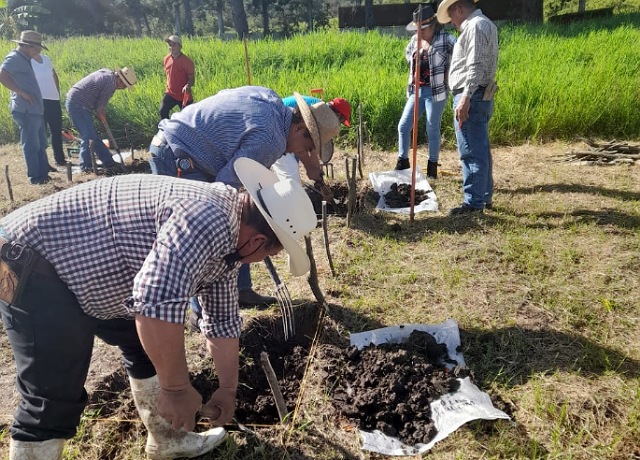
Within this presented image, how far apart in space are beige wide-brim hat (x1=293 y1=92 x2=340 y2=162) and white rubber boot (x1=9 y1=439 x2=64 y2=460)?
178cm

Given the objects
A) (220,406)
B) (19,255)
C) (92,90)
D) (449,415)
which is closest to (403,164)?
(449,415)

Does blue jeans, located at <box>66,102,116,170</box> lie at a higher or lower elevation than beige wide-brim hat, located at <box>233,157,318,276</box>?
lower

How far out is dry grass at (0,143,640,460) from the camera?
2018 mm

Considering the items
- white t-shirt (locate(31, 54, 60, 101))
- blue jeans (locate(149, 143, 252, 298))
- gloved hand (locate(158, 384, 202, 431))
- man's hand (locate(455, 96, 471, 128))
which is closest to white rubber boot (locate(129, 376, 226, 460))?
gloved hand (locate(158, 384, 202, 431))

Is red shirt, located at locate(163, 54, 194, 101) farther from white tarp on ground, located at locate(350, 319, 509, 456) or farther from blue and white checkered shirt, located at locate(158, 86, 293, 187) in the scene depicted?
white tarp on ground, located at locate(350, 319, 509, 456)

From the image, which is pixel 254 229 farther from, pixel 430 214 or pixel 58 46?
pixel 58 46

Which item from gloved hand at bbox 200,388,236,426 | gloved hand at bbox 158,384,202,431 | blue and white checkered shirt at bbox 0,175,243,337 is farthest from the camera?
gloved hand at bbox 200,388,236,426

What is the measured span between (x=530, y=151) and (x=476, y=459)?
4.66m

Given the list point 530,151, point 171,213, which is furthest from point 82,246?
point 530,151

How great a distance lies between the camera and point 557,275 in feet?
10.4

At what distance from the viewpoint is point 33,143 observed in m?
5.71

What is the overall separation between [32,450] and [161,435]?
52 centimetres

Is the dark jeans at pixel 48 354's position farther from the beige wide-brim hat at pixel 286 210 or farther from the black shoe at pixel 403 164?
the black shoe at pixel 403 164

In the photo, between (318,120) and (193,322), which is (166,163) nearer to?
(318,120)
